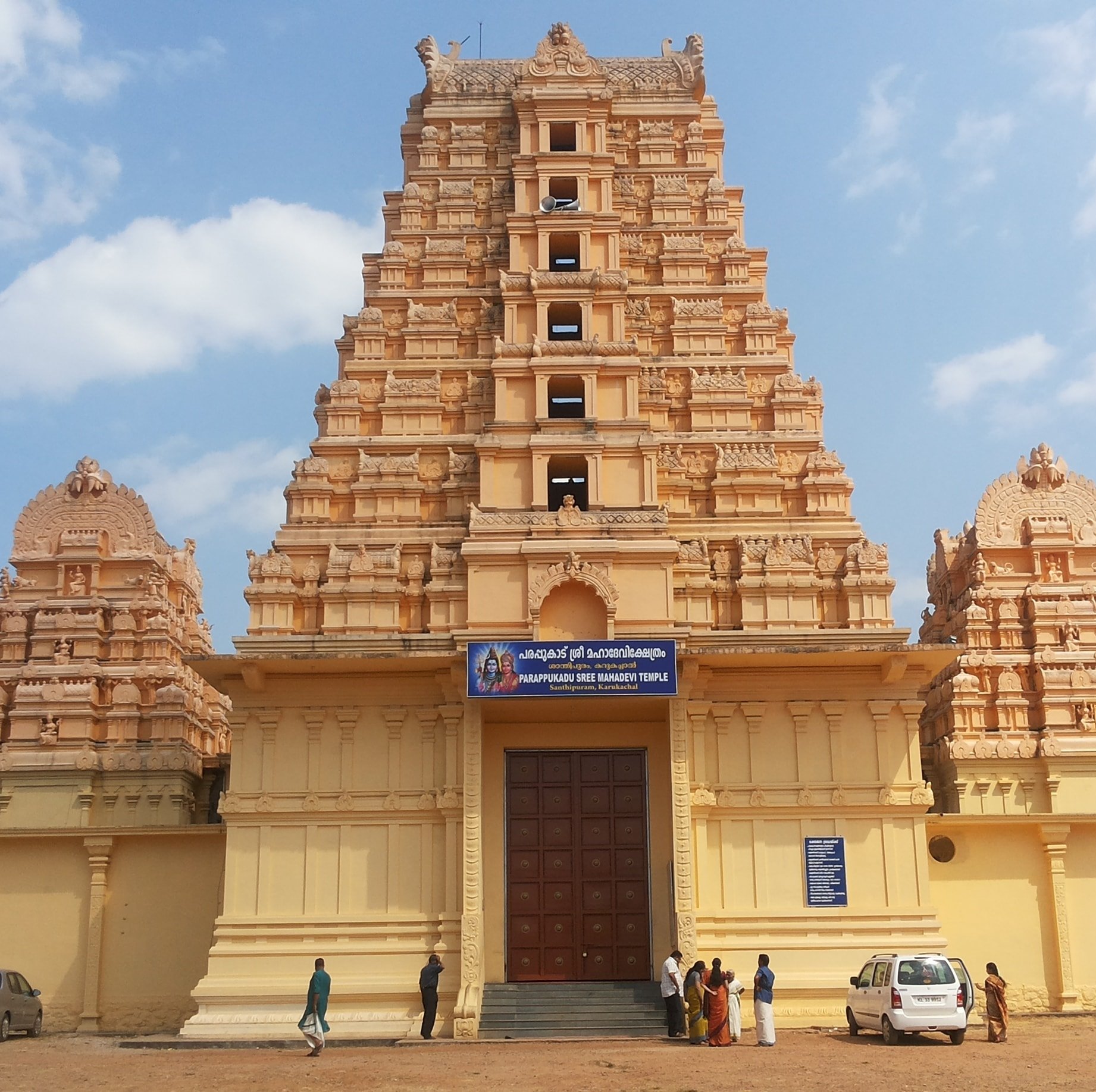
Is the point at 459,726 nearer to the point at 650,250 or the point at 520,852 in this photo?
the point at 520,852

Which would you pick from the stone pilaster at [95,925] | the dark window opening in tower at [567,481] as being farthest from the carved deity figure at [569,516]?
the stone pilaster at [95,925]

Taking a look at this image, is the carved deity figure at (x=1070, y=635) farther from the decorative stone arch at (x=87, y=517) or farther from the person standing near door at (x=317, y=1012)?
the decorative stone arch at (x=87, y=517)

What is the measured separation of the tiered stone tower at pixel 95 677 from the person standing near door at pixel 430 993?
8.89 m

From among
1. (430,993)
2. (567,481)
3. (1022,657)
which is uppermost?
(567,481)

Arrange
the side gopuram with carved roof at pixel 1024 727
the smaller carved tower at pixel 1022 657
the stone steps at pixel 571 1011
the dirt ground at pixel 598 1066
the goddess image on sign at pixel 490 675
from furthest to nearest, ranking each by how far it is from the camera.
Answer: the smaller carved tower at pixel 1022 657, the side gopuram with carved roof at pixel 1024 727, the goddess image on sign at pixel 490 675, the stone steps at pixel 571 1011, the dirt ground at pixel 598 1066

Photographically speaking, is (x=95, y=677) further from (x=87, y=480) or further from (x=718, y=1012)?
(x=718, y=1012)

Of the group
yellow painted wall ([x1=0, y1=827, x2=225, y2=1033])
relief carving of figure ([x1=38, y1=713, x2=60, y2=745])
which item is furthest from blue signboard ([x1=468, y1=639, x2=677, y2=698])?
relief carving of figure ([x1=38, y1=713, x2=60, y2=745])

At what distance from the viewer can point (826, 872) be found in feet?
79.9

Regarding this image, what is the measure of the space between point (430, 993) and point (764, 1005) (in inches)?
216

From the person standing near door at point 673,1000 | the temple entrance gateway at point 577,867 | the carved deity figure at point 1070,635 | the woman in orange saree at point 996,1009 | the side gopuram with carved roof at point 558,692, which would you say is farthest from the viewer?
the carved deity figure at point 1070,635

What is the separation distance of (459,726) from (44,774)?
10.5m

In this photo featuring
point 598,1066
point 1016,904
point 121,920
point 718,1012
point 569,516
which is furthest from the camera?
point 121,920

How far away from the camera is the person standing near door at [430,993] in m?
22.6

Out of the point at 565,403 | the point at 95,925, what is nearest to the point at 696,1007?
the point at 95,925
